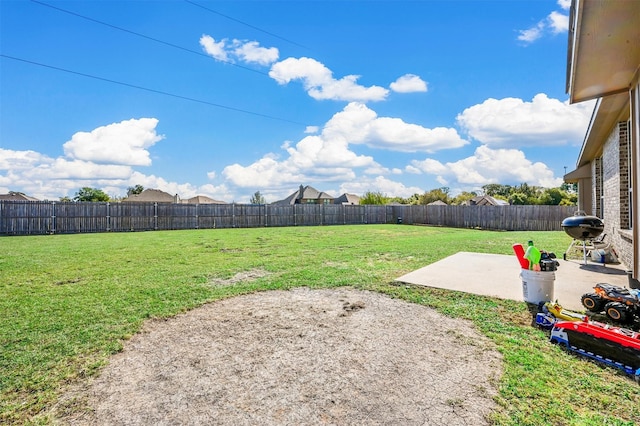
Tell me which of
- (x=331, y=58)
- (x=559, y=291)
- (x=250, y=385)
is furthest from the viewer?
(x=331, y=58)

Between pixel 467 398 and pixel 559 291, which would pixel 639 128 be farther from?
pixel 467 398

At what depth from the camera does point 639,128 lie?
3668mm

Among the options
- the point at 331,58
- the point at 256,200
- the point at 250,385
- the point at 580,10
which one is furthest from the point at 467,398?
the point at 256,200

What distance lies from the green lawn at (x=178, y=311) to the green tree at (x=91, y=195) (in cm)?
4188

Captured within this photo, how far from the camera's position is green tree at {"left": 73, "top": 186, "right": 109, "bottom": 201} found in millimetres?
42219

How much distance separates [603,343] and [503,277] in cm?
281

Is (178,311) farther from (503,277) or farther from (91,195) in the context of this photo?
(91,195)

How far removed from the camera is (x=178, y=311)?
3.61 metres

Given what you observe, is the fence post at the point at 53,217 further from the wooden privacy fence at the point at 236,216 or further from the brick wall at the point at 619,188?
the brick wall at the point at 619,188

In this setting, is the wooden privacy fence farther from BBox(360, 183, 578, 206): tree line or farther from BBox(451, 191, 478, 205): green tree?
BBox(451, 191, 478, 205): green tree

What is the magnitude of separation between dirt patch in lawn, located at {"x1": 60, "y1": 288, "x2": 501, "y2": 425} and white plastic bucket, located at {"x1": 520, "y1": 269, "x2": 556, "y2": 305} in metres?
1.14

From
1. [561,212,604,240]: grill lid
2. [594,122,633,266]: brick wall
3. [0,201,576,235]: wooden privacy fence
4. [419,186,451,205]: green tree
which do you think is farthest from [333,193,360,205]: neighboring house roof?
[561,212,604,240]: grill lid

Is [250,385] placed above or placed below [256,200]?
below

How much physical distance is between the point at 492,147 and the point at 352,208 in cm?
1055
